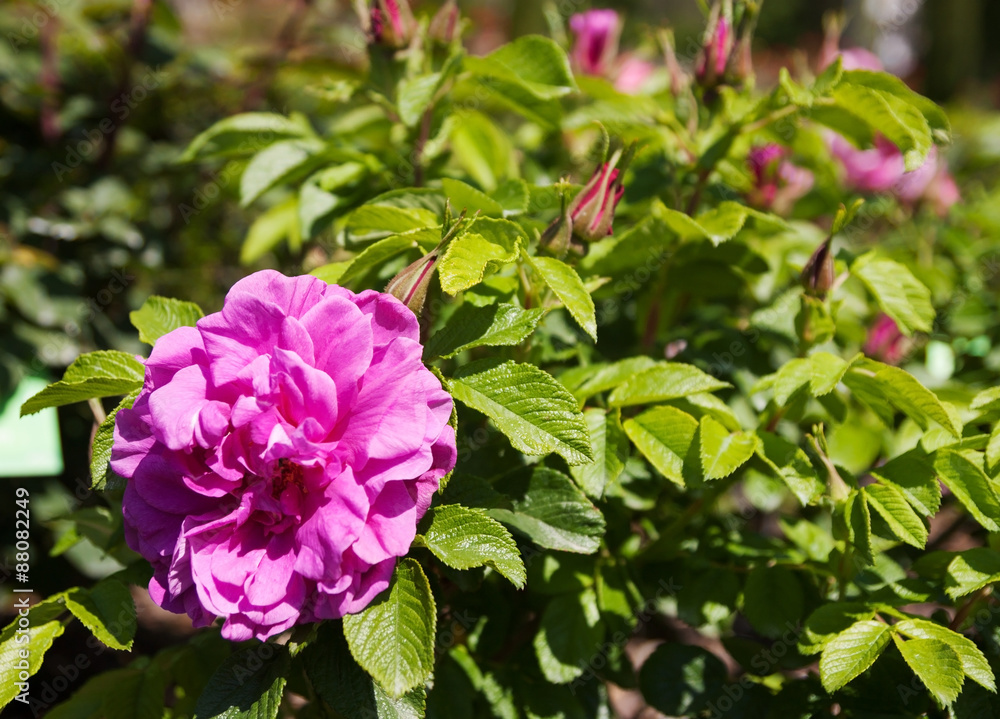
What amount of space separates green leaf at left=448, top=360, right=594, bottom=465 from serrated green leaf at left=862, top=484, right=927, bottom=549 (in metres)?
0.38

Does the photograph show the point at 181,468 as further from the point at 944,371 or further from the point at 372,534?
the point at 944,371

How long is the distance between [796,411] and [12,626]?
1072 millimetres

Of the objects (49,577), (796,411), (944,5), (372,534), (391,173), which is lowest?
(49,577)

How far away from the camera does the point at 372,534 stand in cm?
73

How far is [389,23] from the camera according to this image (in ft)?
3.75

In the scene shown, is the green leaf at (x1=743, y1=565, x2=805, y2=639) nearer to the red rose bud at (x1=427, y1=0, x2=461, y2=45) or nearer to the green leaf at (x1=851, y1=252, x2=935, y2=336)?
the green leaf at (x1=851, y1=252, x2=935, y2=336)

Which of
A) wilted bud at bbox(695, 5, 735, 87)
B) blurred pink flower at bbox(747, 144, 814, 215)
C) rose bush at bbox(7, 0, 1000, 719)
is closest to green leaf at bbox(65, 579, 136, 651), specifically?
rose bush at bbox(7, 0, 1000, 719)

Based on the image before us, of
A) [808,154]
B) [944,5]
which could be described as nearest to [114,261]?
[808,154]

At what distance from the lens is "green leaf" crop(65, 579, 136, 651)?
2.84 ft

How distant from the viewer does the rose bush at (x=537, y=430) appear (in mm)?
750

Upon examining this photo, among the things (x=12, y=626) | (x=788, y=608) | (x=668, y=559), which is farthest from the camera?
(x=668, y=559)

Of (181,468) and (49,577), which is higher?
(181,468)

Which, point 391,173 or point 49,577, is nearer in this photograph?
point 391,173

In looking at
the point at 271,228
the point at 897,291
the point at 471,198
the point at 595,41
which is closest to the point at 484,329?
the point at 471,198
